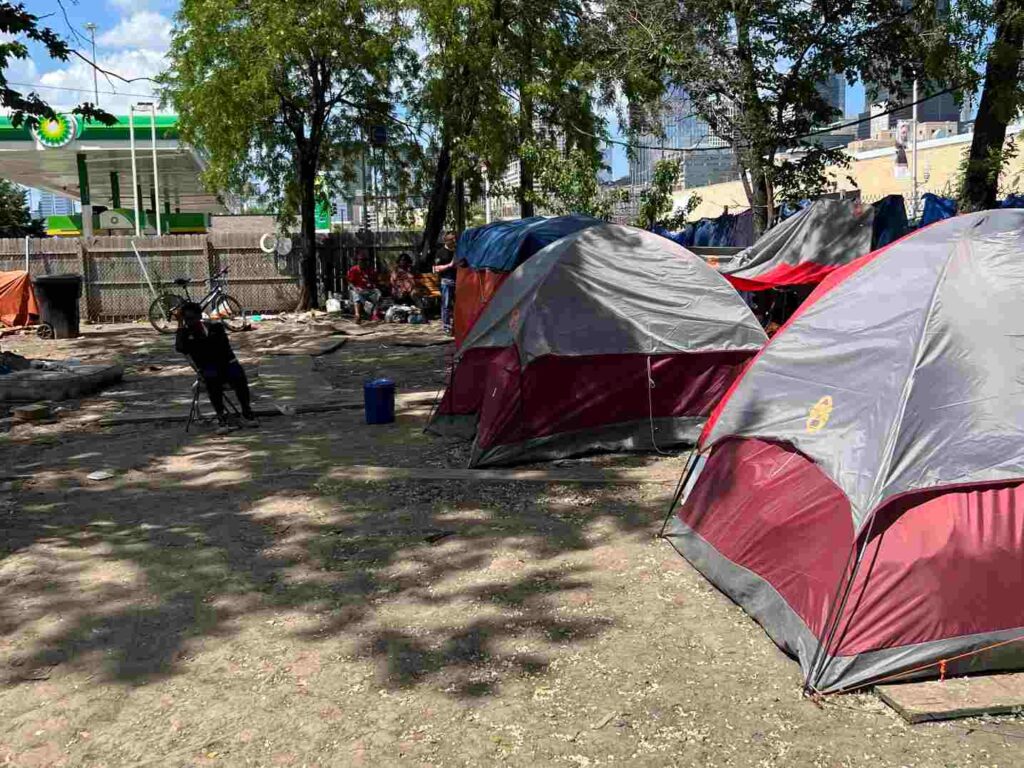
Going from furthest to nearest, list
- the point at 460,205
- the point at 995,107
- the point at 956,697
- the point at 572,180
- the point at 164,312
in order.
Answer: the point at 460,205, the point at 164,312, the point at 572,180, the point at 995,107, the point at 956,697

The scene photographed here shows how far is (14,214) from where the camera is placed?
A: 52.7 meters

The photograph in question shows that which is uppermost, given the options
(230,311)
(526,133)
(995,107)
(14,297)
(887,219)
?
(526,133)

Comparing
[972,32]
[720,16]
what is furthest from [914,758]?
[720,16]

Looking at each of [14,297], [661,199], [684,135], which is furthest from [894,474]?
[14,297]

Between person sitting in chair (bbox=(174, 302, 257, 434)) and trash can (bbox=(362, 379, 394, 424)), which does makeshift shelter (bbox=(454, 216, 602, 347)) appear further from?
person sitting in chair (bbox=(174, 302, 257, 434))

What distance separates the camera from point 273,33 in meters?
18.4

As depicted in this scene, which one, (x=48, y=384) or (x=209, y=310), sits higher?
(x=209, y=310)

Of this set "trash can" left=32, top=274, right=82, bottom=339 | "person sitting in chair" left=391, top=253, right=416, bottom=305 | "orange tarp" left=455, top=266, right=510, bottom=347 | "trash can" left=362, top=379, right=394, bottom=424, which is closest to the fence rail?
"person sitting in chair" left=391, top=253, right=416, bottom=305

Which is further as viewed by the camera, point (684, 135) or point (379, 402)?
point (684, 135)

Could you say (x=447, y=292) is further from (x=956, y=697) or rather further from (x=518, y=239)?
(x=956, y=697)

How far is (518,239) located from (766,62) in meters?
4.79

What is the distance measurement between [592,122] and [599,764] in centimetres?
1929

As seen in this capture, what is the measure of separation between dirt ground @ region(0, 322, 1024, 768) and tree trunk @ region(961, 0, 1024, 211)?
533cm

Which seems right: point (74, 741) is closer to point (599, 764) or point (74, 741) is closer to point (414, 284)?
point (599, 764)
